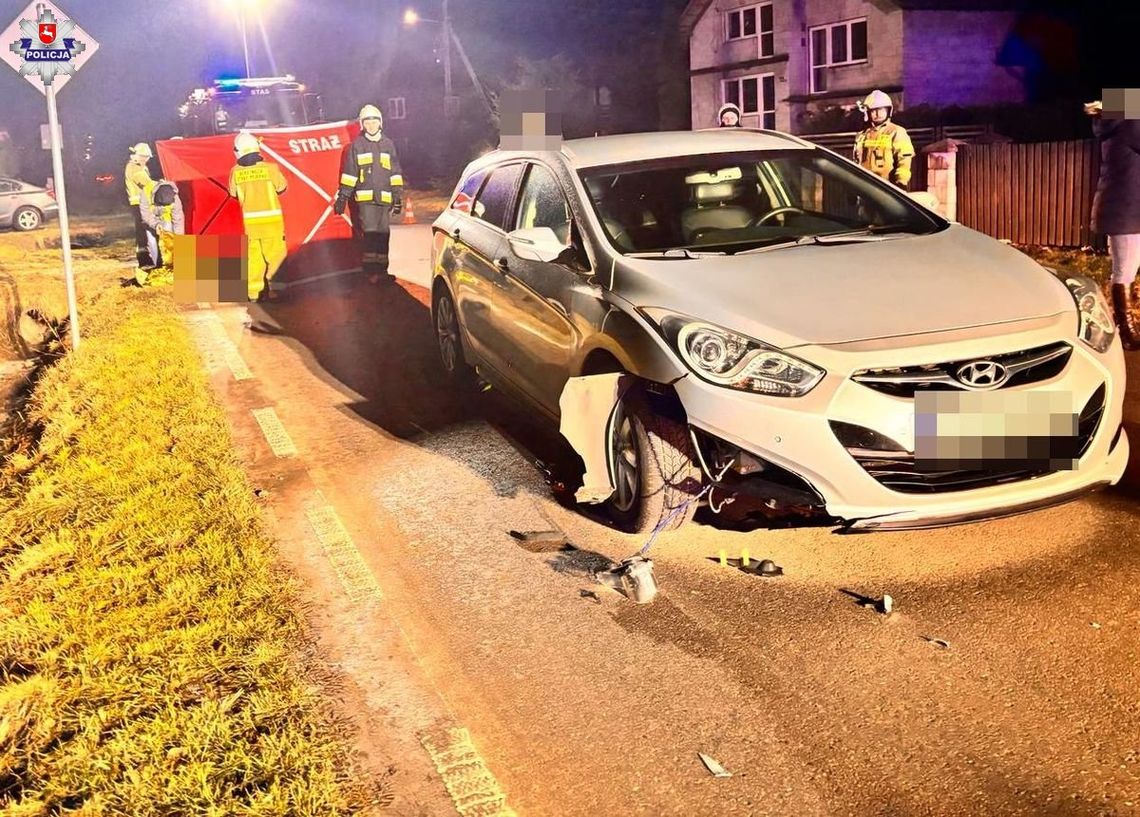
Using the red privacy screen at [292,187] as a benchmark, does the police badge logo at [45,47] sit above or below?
above

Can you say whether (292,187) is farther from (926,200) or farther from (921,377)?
(921,377)

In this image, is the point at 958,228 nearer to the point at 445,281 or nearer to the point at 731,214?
the point at 731,214

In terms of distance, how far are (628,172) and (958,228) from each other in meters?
1.68

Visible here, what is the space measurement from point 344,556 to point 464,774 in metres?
1.99

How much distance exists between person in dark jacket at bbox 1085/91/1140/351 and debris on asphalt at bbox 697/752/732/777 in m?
6.32

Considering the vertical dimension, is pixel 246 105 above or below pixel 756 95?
below

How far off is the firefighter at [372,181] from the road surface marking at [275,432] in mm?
5424

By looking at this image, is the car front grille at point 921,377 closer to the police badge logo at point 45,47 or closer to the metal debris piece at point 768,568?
the metal debris piece at point 768,568

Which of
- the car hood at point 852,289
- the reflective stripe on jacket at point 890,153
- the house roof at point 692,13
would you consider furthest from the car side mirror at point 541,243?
the house roof at point 692,13

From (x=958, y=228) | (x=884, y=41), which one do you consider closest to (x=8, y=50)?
(x=958, y=228)

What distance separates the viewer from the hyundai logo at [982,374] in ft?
14.0

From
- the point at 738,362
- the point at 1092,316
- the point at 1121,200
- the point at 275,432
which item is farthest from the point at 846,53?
the point at 738,362

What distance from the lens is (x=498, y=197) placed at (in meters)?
7.09

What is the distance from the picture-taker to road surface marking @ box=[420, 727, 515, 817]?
10.7 feet
